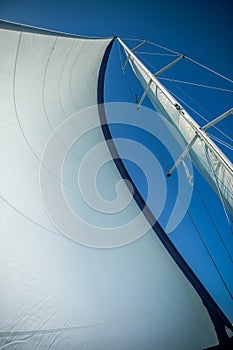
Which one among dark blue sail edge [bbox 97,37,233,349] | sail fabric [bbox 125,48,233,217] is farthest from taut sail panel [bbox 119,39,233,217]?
dark blue sail edge [bbox 97,37,233,349]

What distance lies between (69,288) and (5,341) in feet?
1.41

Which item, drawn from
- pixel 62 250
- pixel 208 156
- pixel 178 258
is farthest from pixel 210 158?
pixel 62 250

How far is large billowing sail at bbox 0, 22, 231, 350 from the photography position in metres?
1.29

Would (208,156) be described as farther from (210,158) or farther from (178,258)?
(178,258)

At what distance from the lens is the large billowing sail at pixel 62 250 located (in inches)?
50.6

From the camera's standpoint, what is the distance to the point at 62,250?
1.56m

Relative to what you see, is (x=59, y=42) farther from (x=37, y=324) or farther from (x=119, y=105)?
(x=37, y=324)

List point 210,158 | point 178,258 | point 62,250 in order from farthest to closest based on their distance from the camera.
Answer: point 178,258
point 210,158
point 62,250

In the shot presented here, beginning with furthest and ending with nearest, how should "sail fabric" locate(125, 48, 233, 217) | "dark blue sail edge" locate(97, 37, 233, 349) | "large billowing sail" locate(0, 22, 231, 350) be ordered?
"dark blue sail edge" locate(97, 37, 233, 349)
"sail fabric" locate(125, 48, 233, 217)
"large billowing sail" locate(0, 22, 231, 350)

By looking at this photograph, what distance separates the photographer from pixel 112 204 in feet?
7.74

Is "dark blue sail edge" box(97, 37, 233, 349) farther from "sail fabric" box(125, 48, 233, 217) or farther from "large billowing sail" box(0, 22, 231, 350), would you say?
"sail fabric" box(125, 48, 233, 217)

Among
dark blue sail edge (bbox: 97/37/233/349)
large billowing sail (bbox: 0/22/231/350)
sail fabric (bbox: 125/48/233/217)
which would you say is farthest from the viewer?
dark blue sail edge (bbox: 97/37/233/349)

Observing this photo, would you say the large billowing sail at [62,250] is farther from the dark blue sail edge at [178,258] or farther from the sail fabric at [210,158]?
the sail fabric at [210,158]

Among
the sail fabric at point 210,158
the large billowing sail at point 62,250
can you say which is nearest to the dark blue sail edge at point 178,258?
the large billowing sail at point 62,250
